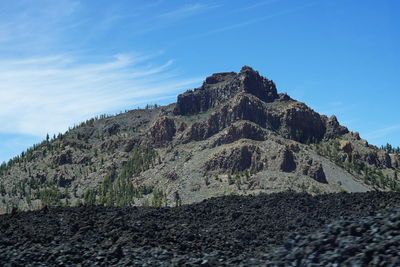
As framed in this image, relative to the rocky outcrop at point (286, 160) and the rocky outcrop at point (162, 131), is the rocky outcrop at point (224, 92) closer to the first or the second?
the rocky outcrop at point (162, 131)

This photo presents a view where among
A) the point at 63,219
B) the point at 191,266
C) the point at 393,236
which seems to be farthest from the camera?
the point at 63,219

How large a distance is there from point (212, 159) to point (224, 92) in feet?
171

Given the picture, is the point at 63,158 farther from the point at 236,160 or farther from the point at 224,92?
the point at 236,160

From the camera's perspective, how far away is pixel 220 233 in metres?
Result: 25.1

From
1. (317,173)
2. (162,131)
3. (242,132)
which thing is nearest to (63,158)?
(162,131)

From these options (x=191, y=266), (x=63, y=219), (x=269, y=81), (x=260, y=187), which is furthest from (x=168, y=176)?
(x=191, y=266)

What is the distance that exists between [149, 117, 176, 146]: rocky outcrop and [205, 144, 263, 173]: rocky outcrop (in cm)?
3540

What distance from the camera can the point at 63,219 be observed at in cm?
2733

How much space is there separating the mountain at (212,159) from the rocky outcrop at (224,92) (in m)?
0.38

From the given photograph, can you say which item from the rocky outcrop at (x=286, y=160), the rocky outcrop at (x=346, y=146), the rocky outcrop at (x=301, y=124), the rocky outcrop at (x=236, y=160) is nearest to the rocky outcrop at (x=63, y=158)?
the rocky outcrop at (x=236, y=160)

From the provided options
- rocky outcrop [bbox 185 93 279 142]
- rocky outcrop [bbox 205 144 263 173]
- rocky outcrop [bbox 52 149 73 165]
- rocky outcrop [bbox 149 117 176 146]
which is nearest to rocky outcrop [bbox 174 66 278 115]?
rocky outcrop [bbox 185 93 279 142]

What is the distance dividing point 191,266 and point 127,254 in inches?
138

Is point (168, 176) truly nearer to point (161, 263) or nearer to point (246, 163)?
point (246, 163)

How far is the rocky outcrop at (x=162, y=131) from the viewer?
6688 inches
